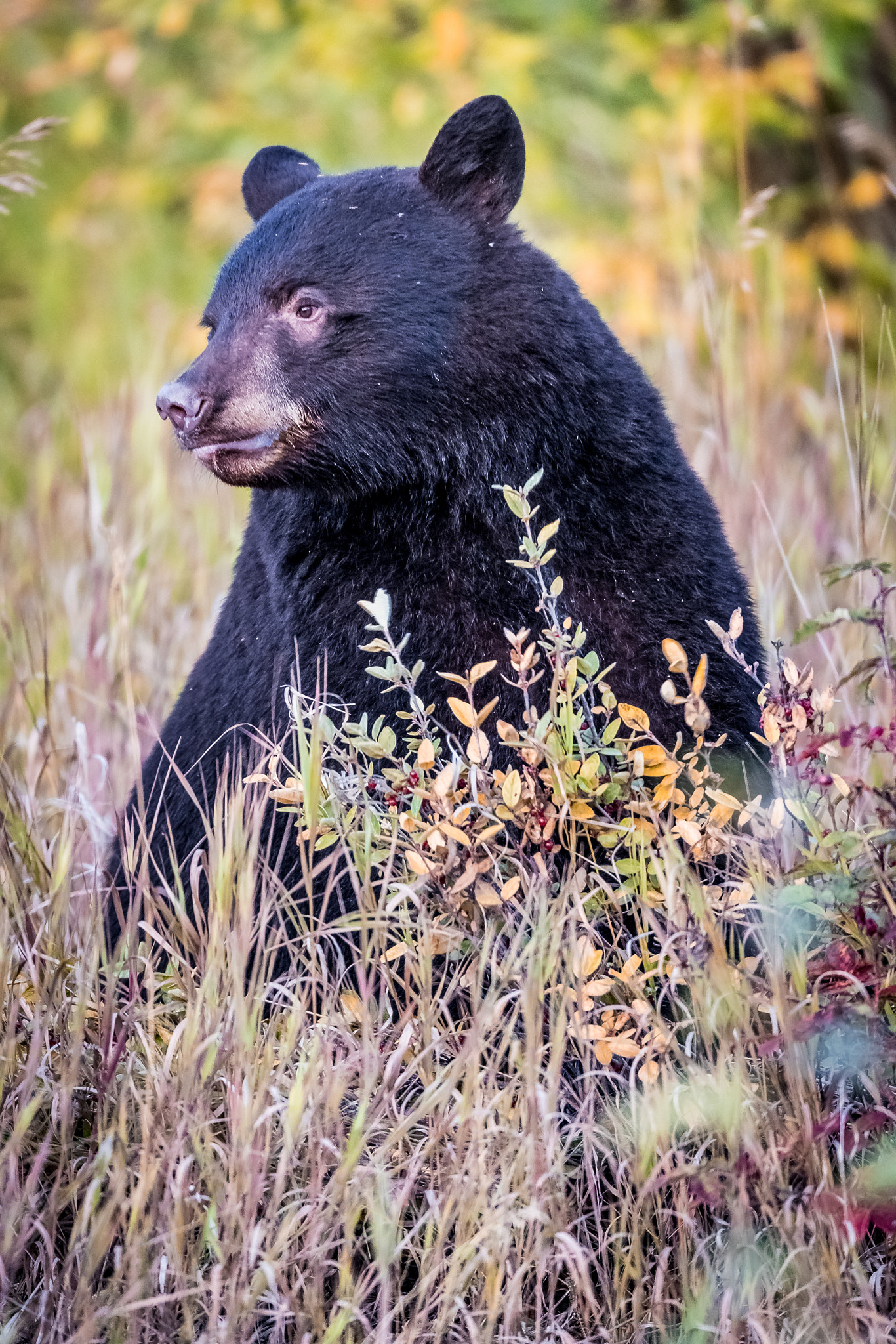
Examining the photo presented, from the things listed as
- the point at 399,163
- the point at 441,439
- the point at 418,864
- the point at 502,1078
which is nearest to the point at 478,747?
the point at 418,864

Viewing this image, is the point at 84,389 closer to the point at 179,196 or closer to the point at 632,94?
the point at 179,196

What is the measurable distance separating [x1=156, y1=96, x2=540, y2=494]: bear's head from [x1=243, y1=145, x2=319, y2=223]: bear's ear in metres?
0.42

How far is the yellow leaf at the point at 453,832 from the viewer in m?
1.91

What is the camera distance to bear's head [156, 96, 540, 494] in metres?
2.50

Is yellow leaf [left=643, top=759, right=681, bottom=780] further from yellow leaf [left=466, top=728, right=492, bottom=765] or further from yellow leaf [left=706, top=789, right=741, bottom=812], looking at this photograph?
yellow leaf [left=466, top=728, right=492, bottom=765]

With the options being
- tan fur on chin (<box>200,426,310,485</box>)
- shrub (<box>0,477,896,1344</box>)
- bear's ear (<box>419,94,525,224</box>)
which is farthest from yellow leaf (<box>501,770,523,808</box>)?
bear's ear (<box>419,94,525,224</box>)

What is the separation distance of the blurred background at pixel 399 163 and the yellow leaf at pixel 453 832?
2.57 feet

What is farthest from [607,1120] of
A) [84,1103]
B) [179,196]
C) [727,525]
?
[179,196]

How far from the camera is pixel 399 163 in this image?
656cm

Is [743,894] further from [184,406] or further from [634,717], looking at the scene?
[184,406]

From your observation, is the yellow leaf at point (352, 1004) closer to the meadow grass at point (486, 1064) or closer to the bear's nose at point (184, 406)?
the meadow grass at point (486, 1064)

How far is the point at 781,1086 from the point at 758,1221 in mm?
186

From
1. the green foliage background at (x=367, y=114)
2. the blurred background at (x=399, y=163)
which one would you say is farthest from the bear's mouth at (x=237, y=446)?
the green foliage background at (x=367, y=114)

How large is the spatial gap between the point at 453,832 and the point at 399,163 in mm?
5361
